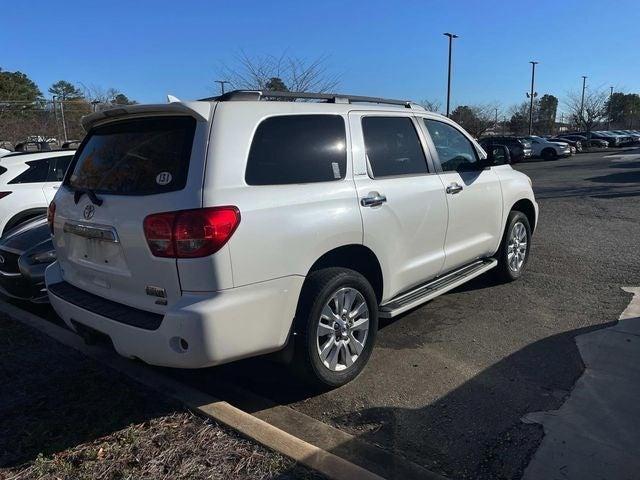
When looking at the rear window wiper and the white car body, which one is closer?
the rear window wiper

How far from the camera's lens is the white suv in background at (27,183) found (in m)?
7.58

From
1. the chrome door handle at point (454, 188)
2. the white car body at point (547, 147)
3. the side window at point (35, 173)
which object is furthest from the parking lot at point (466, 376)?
the white car body at point (547, 147)

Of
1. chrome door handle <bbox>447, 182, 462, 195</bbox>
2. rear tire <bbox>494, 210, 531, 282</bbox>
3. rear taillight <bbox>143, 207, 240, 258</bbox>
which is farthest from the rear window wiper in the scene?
rear tire <bbox>494, 210, 531, 282</bbox>

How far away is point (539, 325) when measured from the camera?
471 cm

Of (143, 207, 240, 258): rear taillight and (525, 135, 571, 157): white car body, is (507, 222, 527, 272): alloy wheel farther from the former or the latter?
(525, 135, 571, 157): white car body

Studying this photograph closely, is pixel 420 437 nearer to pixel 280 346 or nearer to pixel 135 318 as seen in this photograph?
pixel 280 346

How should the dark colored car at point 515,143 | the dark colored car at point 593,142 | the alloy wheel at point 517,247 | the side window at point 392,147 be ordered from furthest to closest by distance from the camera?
1. the dark colored car at point 593,142
2. the dark colored car at point 515,143
3. the alloy wheel at point 517,247
4. the side window at point 392,147

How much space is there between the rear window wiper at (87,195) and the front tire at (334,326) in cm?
Answer: 136

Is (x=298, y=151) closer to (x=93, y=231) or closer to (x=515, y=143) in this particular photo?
(x=93, y=231)

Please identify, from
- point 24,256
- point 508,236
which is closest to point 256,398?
point 24,256

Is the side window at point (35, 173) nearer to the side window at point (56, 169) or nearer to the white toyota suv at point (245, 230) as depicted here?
the side window at point (56, 169)

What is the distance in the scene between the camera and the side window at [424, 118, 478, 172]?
481 cm

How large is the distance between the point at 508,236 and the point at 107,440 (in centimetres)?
426

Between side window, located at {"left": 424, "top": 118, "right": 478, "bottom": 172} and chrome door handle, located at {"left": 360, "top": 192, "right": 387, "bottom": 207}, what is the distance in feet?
3.72
